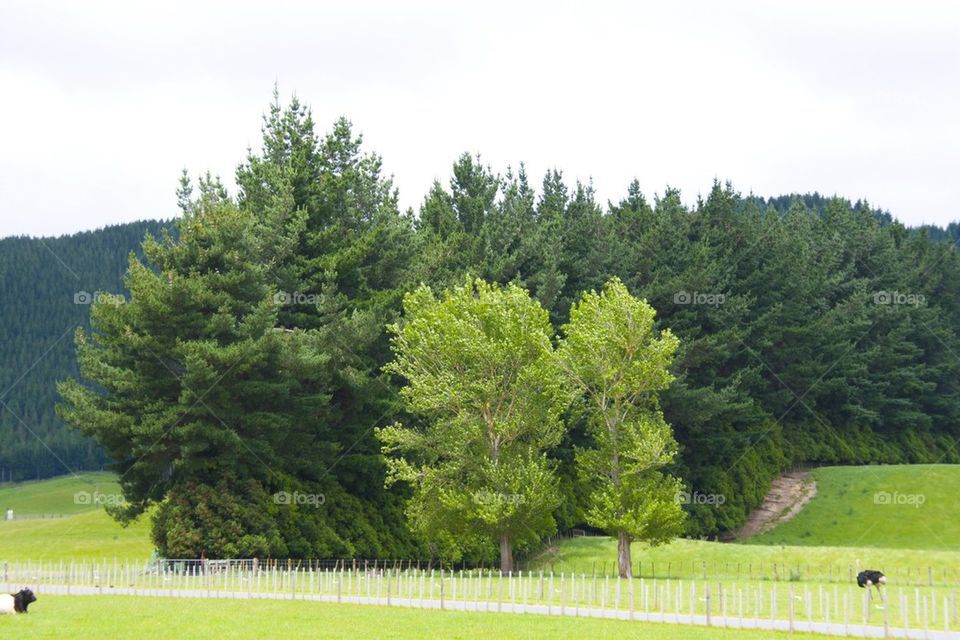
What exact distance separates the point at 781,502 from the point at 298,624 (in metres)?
70.3

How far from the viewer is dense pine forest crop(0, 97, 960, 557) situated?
6012cm

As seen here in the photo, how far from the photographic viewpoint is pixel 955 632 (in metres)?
33.4

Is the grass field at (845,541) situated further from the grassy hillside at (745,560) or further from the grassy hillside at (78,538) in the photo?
the grassy hillside at (78,538)

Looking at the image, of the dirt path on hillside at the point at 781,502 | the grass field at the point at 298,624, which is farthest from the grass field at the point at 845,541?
the grass field at the point at 298,624

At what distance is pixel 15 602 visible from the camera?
3903 centimetres

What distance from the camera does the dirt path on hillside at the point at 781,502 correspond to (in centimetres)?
9388

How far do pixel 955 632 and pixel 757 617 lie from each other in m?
6.49

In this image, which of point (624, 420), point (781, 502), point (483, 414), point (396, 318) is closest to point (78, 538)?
point (396, 318)

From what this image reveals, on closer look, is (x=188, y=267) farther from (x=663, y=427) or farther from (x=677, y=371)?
(x=677, y=371)

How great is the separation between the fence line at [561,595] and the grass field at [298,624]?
185 cm

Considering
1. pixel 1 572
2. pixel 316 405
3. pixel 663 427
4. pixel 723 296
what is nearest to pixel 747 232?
pixel 723 296

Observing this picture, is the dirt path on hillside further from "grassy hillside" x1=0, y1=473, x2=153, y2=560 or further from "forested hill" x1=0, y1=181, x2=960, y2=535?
"grassy hillside" x1=0, y1=473, x2=153, y2=560

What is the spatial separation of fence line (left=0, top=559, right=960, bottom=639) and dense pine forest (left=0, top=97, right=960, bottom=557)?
537 centimetres

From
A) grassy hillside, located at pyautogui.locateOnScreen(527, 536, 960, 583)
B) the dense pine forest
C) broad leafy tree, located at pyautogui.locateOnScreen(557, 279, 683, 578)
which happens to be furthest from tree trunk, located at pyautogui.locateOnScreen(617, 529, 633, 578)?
the dense pine forest
